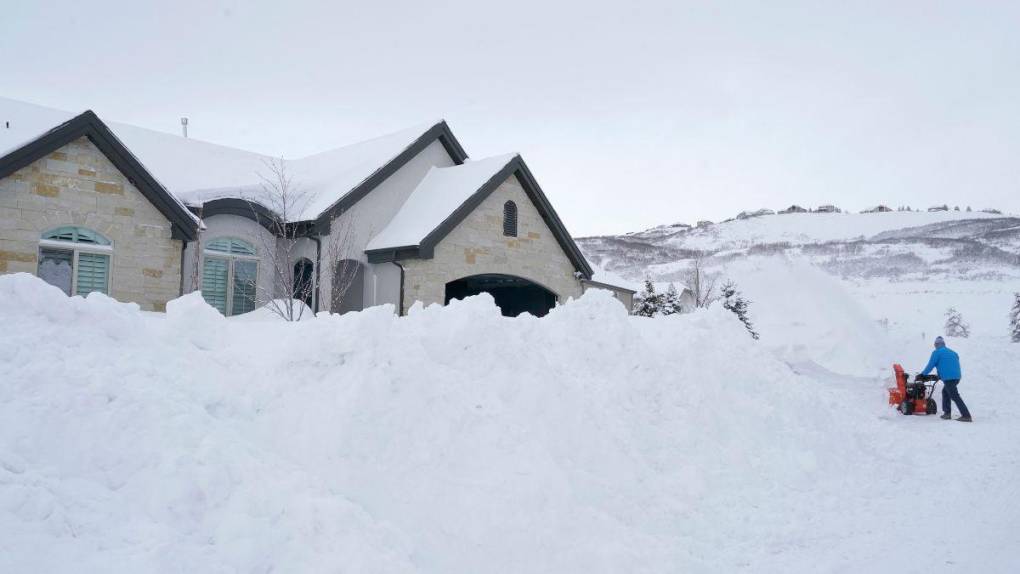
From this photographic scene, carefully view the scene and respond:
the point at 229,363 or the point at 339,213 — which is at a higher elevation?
the point at 339,213

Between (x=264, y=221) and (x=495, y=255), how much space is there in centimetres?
580

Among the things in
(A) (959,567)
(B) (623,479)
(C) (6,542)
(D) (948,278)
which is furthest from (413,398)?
(D) (948,278)

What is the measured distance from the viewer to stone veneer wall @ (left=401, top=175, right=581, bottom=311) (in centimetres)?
1759

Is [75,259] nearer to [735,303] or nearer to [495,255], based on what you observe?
[495,255]

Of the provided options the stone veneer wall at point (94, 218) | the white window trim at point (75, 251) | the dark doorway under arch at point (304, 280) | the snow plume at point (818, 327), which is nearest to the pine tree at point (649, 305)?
the snow plume at point (818, 327)

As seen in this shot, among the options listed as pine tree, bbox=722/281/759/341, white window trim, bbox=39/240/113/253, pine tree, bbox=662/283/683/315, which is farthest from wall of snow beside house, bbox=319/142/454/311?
pine tree, bbox=722/281/759/341

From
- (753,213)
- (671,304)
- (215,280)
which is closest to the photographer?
(215,280)

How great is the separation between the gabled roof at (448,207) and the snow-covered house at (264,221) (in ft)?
0.16

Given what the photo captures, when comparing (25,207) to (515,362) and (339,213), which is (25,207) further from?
(515,362)

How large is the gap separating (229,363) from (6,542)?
8.78ft

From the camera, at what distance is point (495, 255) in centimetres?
1905

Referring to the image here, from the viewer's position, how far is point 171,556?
13.8 ft

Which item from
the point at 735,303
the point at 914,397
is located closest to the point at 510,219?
the point at 914,397

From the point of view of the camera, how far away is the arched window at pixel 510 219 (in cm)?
→ 1944
